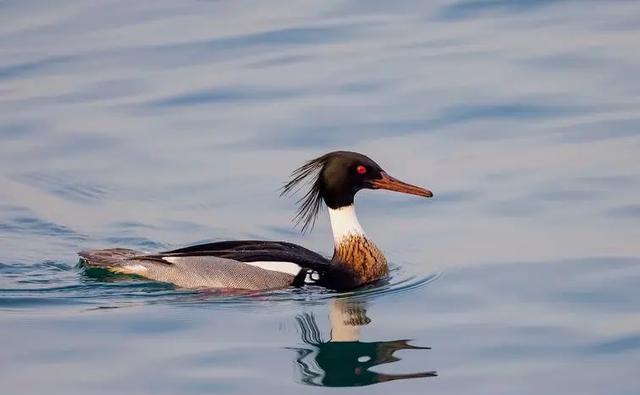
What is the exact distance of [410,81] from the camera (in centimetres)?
1662

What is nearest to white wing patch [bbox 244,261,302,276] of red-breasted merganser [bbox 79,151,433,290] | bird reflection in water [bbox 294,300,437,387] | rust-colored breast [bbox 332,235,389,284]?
red-breasted merganser [bbox 79,151,433,290]

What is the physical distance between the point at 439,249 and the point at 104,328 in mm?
2946

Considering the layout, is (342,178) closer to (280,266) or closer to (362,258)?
(362,258)

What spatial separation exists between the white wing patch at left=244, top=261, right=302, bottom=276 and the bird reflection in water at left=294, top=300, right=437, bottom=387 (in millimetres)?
836

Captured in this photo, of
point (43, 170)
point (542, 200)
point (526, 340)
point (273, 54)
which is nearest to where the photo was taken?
point (526, 340)

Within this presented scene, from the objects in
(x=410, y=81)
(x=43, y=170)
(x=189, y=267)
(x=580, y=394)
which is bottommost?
(x=580, y=394)

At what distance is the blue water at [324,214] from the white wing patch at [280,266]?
209mm

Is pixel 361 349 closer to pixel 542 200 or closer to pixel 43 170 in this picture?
pixel 542 200

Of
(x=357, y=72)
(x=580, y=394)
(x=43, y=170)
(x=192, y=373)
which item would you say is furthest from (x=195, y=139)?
(x=580, y=394)

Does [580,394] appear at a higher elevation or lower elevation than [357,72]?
lower

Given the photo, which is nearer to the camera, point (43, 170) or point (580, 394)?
point (580, 394)

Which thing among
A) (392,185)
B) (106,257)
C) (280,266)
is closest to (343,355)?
(280,266)

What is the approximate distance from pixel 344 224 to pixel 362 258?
12.5 inches

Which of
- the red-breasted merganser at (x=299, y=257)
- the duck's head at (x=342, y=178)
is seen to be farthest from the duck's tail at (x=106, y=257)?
the duck's head at (x=342, y=178)
